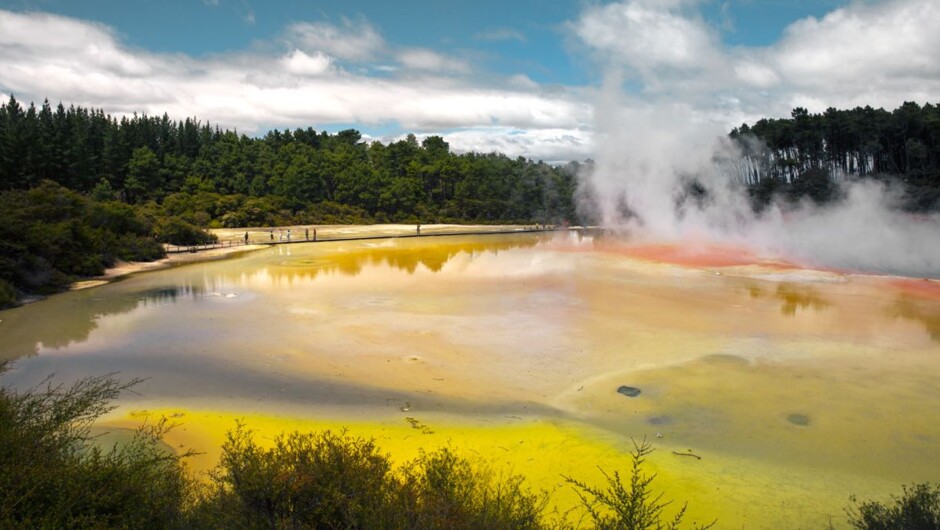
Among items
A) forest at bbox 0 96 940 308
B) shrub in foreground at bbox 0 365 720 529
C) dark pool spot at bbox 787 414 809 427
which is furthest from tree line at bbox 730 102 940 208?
shrub in foreground at bbox 0 365 720 529

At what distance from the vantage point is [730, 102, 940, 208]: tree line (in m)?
36.1

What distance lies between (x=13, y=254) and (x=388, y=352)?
528 inches

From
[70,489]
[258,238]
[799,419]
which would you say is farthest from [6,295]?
[258,238]

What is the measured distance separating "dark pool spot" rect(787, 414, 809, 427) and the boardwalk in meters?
28.4

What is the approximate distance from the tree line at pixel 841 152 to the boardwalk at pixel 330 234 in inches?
720

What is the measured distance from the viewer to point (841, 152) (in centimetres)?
4534

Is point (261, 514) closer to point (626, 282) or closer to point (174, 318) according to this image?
point (174, 318)

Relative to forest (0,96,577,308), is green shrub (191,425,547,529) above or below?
below

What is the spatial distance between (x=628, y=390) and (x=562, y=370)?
137 cm

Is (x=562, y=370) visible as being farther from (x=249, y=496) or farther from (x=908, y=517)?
(x=249, y=496)

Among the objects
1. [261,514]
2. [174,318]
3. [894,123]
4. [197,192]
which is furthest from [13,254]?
[894,123]

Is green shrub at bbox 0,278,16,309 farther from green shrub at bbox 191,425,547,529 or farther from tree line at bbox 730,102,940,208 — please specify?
tree line at bbox 730,102,940,208

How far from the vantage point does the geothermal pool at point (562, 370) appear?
715 centimetres

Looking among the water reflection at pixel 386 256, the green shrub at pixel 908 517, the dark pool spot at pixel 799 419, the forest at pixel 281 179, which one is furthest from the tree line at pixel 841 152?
the green shrub at pixel 908 517
